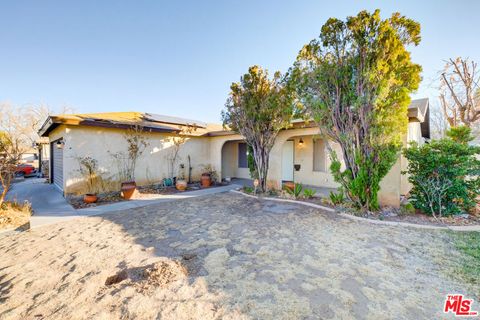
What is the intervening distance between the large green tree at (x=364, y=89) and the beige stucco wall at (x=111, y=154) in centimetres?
780

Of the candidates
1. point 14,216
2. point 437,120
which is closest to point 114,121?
point 14,216

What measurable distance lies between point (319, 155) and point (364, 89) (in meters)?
5.09

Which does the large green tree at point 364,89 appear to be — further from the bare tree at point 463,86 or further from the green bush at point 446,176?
the bare tree at point 463,86

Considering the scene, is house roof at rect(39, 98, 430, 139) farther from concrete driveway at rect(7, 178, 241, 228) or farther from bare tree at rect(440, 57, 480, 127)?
concrete driveway at rect(7, 178, 241, 228)

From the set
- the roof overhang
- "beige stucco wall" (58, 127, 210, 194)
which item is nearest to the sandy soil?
"beige stucco wall" (58, 127, 210, 194)

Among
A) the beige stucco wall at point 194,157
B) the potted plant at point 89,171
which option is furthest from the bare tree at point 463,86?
the potted plant at point 89,171

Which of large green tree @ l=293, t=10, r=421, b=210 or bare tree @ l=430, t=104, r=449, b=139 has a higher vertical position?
bare tree @ l=430, t=104, r=449, b=139

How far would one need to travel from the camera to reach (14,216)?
534 cm

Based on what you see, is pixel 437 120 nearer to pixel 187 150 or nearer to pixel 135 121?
pixel 187 150

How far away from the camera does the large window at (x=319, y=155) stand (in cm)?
995

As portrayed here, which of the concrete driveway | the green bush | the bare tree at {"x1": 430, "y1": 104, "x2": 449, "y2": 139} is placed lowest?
the concrete driveway

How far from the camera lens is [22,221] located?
527cm

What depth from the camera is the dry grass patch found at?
5047 millimetres

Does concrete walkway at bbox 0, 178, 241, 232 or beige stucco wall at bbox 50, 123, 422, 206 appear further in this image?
beige stucco wall at bbox 50, 123, 422, 206
